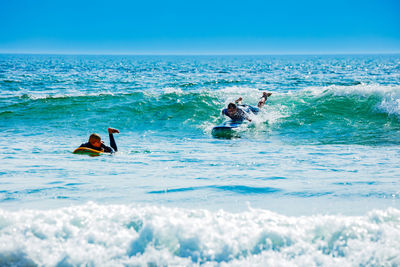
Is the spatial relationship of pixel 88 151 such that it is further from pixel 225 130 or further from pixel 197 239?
pixel 197 239

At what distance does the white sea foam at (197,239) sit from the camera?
4023mm

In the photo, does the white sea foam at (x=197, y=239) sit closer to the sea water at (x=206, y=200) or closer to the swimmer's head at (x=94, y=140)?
the sea water at (x=206, y=200)

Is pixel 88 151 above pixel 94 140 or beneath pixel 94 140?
beneath

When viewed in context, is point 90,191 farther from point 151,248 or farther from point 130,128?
point 130,128

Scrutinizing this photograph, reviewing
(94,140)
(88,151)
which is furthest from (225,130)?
(88,151)

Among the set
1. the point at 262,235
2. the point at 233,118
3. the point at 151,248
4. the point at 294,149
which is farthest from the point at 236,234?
the point at 233,118

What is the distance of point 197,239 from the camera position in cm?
423

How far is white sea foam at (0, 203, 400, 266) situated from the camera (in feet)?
13.2

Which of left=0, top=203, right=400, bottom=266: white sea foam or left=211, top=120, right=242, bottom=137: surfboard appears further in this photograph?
left=211, top=120, right=242, bottom=137: surfboard

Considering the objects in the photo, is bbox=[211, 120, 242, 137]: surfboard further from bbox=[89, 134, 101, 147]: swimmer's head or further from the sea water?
bbox=[89, 134, 101, 147]: swimmer's head

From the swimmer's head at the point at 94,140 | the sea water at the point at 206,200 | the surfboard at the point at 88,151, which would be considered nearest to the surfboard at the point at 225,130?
the sea water at the point at 206,200

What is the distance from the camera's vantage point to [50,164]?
827 cm

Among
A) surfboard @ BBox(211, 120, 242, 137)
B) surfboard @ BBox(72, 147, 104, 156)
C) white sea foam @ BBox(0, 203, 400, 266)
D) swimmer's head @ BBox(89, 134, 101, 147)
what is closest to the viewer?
white sea foam @ BBox(0, 203, 400, 266)

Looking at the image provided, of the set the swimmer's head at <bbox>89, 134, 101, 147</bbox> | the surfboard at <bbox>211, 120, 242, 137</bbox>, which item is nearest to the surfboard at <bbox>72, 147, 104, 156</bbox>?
the swimmer's head at <bbox>89, 134, 101, 147</bbox>
